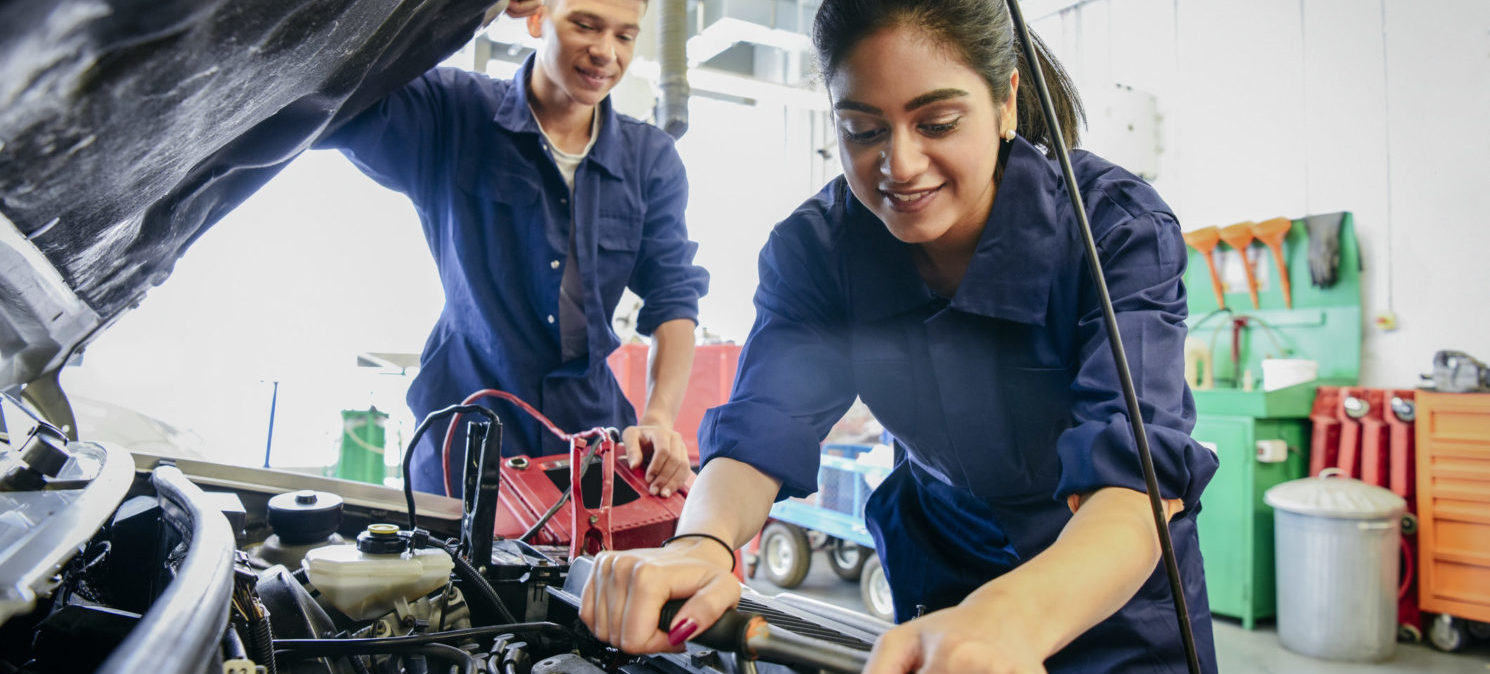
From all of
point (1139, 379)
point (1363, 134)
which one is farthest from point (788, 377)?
point (1363, 134)

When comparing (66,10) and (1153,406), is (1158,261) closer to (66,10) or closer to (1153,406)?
(1153,406)

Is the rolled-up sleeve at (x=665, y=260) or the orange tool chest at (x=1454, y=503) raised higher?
the rolled-up sleeve at (x=665, y=260)

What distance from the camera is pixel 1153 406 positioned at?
0.81 m

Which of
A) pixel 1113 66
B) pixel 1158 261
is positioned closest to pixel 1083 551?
pixel 1158 261

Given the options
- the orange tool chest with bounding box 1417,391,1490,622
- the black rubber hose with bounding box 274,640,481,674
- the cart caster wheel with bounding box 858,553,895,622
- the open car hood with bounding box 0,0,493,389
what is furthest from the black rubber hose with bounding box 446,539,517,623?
the orange tool chest with bounding box 1417,391,1490,622

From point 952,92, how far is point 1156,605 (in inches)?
25.6

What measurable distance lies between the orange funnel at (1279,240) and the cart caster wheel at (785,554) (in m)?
2.55

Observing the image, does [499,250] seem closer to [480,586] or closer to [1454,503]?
[480,586]

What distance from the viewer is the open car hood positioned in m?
0.42

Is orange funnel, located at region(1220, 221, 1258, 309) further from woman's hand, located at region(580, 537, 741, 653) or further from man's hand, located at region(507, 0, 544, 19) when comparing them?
woman's hand, located at region(580, 537, 741, 653)

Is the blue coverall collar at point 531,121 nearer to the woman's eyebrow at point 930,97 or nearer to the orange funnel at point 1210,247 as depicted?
the woman's eyebrow at point 930,97

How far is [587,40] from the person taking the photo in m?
1.50

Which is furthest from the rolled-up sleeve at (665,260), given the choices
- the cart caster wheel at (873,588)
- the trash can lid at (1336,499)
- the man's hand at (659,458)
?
the trash can lid at (1336,499)

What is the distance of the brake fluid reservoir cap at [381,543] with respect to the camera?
2.88ft
